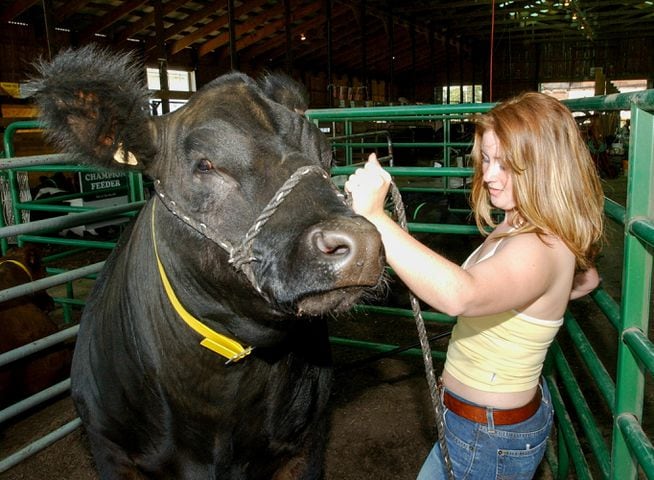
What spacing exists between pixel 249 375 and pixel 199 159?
723 millimetres

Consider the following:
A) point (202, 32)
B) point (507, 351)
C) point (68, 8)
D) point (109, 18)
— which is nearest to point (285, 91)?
point (507, 351)

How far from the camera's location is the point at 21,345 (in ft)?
11.8

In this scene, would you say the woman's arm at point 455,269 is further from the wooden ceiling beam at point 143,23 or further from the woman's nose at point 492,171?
the wooden ceiling beam at point 143,23

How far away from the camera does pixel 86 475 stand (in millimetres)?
2924

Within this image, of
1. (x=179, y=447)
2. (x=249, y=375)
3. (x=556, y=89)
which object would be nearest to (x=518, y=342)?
(x=249, y=375)

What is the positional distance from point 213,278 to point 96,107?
1.97ft

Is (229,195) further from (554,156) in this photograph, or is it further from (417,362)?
(417,362)

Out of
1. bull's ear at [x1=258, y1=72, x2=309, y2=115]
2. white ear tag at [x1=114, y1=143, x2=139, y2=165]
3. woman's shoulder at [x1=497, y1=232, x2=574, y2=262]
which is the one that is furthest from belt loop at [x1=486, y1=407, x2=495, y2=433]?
white ear tag at [x1=114, y1=143, x2=139, y2=165]

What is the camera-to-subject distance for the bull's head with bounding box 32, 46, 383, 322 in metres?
1.22

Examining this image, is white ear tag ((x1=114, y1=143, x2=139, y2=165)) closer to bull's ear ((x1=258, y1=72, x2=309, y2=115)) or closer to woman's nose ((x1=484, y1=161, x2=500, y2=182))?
bull's ear ((x1=258, y1=72, x2=309, y2=115))

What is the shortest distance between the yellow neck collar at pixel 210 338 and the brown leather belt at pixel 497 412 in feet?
2.11

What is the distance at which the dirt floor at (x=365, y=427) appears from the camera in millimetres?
2877

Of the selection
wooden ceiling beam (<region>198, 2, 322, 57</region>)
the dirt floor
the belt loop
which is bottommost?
the dirt floor

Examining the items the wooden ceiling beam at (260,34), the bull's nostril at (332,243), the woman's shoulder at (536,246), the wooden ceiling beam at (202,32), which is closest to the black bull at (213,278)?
the bull's nostril at (332,243)
